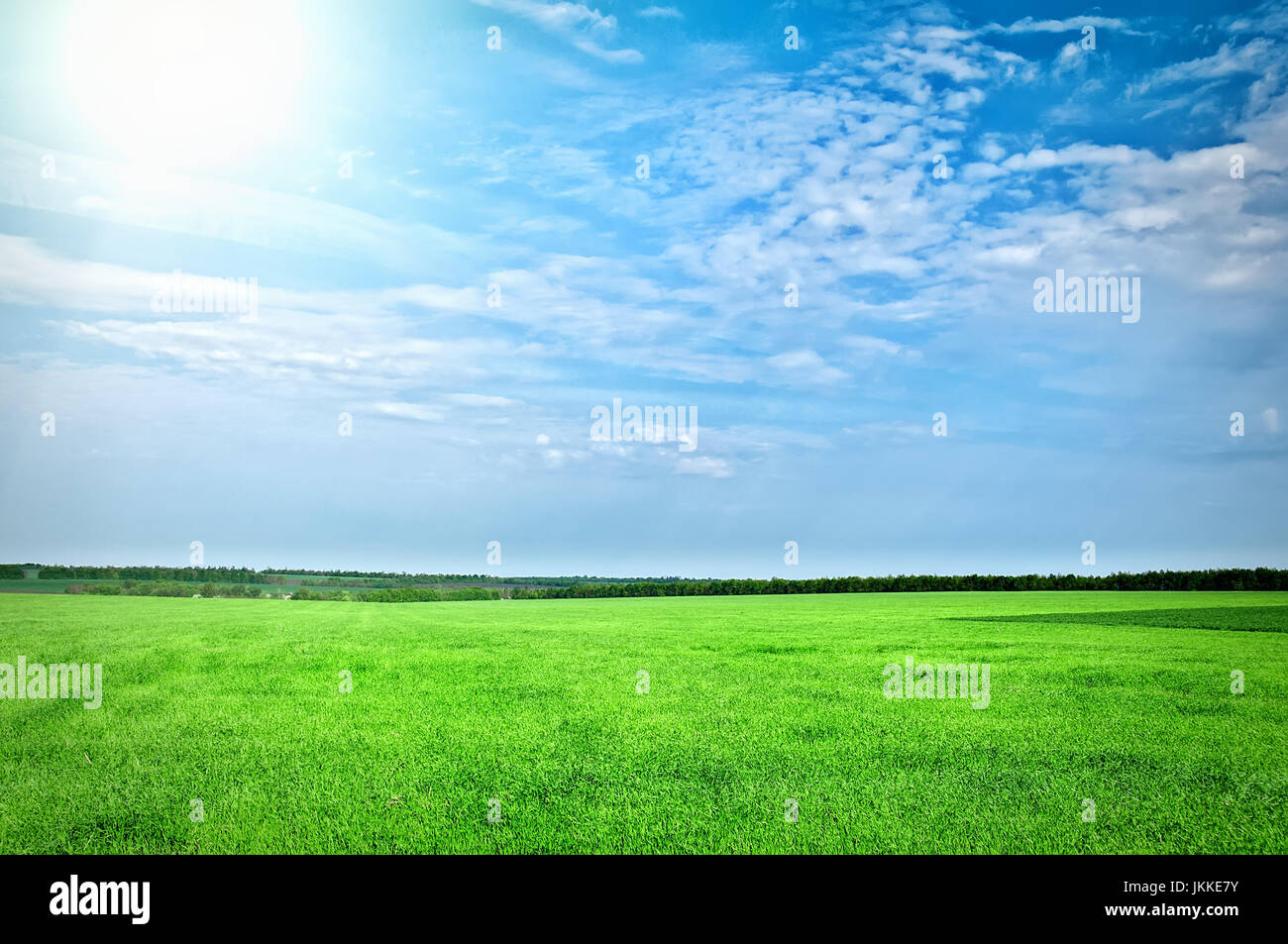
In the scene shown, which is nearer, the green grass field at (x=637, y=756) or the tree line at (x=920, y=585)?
the green grass field at (x=637, y=756)

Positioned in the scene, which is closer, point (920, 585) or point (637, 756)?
point (637, 756)

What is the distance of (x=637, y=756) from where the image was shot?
7059 mm

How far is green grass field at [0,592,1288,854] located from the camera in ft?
18.0

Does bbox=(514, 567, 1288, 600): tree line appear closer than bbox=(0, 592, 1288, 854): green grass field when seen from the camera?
No

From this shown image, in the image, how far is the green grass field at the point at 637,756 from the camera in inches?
216
